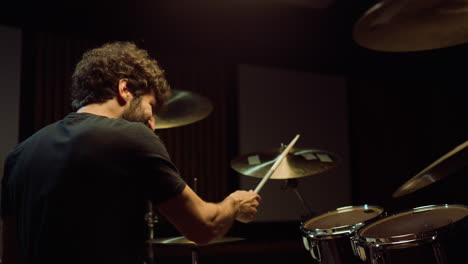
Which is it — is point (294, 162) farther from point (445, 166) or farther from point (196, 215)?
point (196, 215)

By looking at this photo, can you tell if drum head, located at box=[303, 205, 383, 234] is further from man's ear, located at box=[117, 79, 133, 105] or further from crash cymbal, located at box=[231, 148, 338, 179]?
man's ear, located at box=[117, 79, 133, 105]

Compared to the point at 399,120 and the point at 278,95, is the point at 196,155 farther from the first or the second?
the point at 399,120

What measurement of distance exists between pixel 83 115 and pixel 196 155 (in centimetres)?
254

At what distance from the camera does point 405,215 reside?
1745mm

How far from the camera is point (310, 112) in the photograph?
4.24 metres

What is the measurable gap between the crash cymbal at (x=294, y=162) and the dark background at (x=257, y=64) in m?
1.01

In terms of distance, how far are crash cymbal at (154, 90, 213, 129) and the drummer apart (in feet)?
3.46

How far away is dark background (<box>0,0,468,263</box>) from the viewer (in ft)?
10.9

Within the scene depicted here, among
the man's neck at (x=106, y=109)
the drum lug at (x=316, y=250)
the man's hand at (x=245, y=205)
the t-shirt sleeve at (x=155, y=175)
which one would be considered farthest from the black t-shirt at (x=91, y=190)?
the drum lug at (x=316, y=250)

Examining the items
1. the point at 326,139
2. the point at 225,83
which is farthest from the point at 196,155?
the point at 326,139

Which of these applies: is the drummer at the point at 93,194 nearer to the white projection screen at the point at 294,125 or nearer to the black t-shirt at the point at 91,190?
the black t-shirt at the point at 91,190

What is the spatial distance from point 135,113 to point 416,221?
1176mm

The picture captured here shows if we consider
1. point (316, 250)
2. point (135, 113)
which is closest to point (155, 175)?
point (135, 113)

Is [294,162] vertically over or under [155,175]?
under
